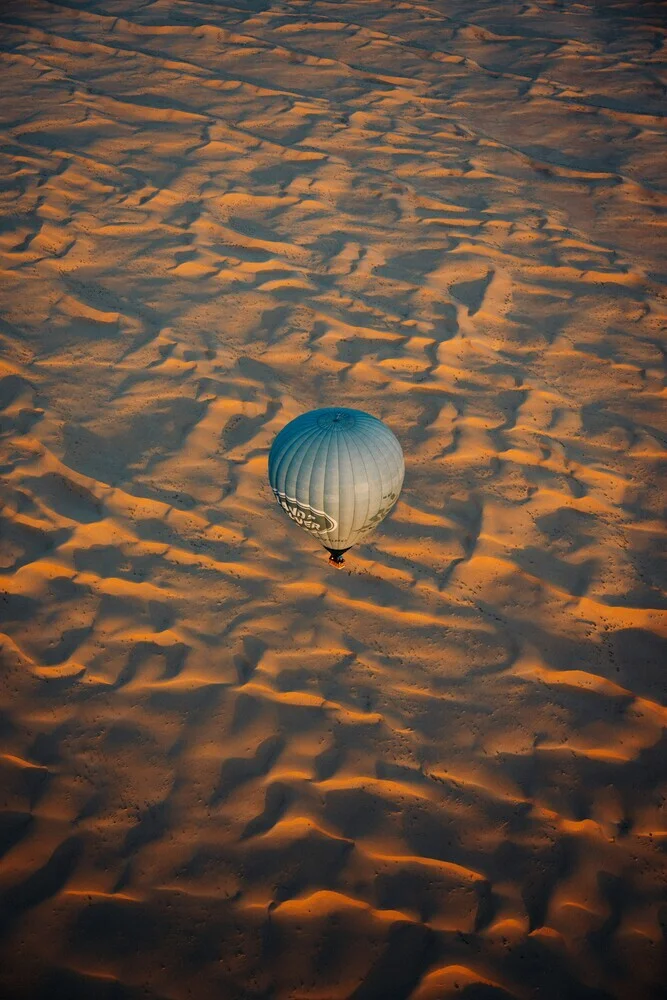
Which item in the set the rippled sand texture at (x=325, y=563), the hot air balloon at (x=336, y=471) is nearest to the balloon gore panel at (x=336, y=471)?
the hot air balloon at (x=336, y=471)

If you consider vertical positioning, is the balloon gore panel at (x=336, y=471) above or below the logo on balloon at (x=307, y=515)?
above

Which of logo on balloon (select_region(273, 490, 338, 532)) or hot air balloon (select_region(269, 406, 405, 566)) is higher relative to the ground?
hot air balloon (select_region(269, 406, 405, 566))

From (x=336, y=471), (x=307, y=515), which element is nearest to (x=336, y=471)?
(x=336, y=471)

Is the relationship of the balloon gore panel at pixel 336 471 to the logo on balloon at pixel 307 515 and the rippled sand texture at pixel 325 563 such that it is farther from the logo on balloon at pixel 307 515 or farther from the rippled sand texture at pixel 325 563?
the rippled sand texture at pixel 325 563

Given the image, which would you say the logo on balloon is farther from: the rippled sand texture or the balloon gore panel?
the rippled sand texture

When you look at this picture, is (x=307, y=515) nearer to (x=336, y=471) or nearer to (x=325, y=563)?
(x=336, y=471)

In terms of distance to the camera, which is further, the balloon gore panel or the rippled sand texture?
the balloon gore panel

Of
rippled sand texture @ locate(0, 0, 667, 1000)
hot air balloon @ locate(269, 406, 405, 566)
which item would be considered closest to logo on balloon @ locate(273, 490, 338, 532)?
hot air balloon @ locate(269, 406, 405, 566)

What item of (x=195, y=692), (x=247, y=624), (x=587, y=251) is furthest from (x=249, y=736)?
(x=587, y=251)
